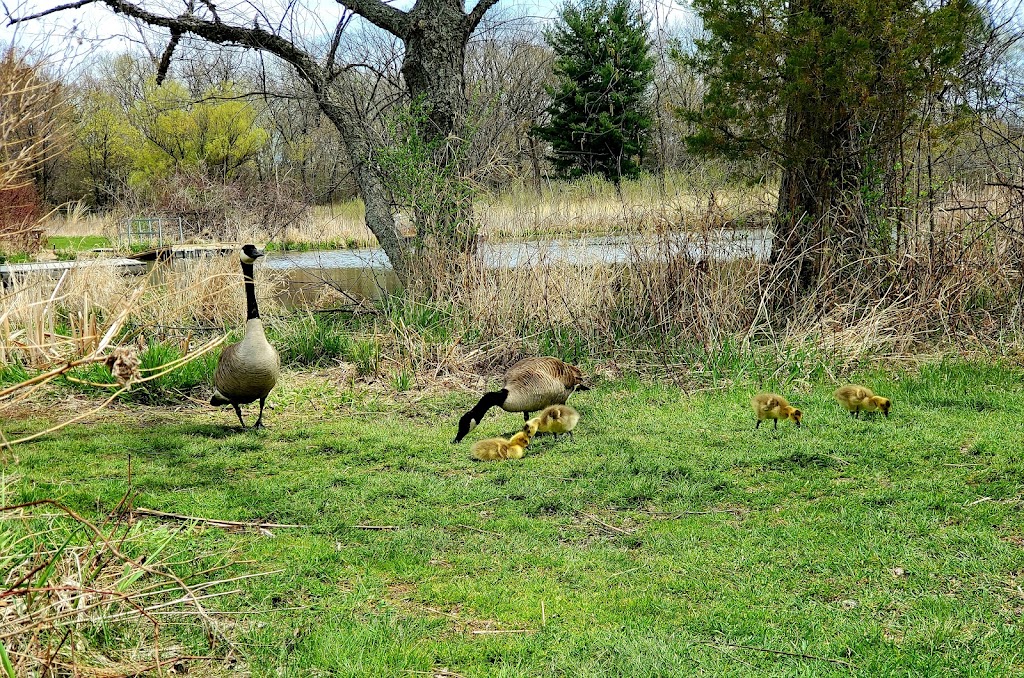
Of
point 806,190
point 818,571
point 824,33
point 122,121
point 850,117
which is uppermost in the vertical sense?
point 122,121

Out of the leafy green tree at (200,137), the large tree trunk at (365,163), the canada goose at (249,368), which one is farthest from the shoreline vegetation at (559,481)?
the leafy green tree at (200,137)

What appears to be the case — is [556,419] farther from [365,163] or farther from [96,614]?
[365,163]

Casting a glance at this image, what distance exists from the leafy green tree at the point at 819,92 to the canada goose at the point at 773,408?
2.47 metres

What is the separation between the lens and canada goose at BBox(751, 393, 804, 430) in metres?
5.87

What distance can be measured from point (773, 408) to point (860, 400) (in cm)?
68

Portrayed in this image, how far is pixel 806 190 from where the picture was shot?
868 centimetres

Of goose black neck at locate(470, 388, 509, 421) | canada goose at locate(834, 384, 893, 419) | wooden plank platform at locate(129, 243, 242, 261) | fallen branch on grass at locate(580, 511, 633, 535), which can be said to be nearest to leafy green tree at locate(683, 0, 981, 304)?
canada goose at locate(834, 384, 893, 419)

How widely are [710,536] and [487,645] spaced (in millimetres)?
1557

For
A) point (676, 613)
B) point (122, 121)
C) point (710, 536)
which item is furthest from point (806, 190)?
point (122, 121)

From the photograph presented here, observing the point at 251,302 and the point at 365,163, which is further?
the point at 365,163

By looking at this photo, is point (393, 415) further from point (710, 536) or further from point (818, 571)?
point (818, 571)

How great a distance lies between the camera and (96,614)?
3.01 meters

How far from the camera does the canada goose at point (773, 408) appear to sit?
5867 millimetres

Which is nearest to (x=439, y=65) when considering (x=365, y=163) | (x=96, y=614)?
(x=365, y=163)
